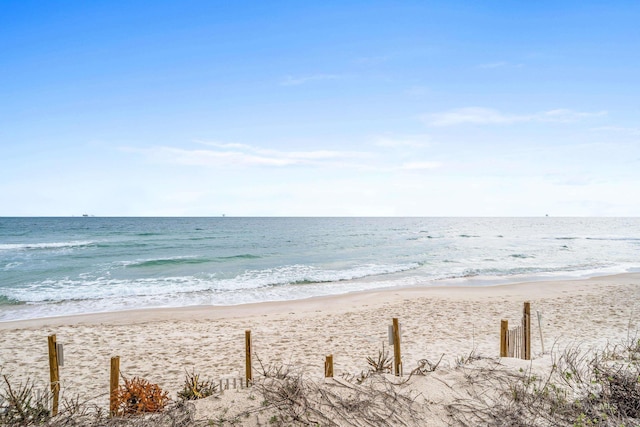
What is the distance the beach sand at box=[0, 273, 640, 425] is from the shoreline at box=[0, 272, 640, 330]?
0.08 m

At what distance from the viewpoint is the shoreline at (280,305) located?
1338 centimetres

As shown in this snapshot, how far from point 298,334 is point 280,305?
4669 mm

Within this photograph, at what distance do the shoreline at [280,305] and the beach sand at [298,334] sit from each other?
80 mm

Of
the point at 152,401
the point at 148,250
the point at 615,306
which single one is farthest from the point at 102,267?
the point at 615,306

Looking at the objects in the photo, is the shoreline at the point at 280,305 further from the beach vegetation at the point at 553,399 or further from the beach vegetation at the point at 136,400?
the beach vegetation at the point at 553,399

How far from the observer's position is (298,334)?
11.3 meters

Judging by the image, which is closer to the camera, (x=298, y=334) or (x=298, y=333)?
(x=298, y=334)

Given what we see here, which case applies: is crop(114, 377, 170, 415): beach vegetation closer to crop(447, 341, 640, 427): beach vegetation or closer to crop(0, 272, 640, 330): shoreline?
crop(447, 341, 640, 427): beach vegetation

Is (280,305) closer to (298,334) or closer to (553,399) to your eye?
(298,334)

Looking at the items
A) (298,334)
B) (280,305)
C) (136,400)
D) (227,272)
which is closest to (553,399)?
(136,400)

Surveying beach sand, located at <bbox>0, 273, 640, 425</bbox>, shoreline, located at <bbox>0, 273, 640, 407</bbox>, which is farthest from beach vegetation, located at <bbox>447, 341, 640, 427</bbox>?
shoreline, located at <bbox>0, 273, 640, 407</bbox>

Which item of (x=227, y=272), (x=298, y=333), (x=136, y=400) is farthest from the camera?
(x=227, y=272)

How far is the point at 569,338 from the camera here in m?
10.3

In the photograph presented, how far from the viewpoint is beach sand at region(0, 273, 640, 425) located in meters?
8.55
